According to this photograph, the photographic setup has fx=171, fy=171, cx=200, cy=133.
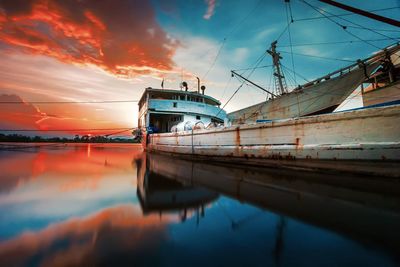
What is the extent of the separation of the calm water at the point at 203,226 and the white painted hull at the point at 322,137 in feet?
3.51

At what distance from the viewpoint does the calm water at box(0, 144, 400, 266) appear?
1502 mm

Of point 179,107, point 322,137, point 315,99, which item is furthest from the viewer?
point 179,107

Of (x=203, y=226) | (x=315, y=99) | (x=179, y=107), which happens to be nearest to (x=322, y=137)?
(x=203, y=226)

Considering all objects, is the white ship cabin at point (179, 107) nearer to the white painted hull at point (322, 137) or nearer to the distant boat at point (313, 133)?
A: the distant boat at point (313, 133)

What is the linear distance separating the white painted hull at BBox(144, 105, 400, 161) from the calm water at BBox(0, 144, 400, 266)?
3.51 feet

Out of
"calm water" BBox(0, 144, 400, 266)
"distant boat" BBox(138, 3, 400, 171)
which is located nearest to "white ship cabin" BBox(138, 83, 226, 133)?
"distant boat" BBox(138, 3, 400, 171)

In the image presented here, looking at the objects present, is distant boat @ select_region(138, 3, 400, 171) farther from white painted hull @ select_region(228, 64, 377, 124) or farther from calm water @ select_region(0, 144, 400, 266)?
calm water @ select_region(0, 144, 400, 266)

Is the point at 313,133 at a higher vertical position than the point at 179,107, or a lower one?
lower

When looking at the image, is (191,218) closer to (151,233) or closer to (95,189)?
(151,233)

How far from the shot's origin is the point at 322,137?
532 centimetres

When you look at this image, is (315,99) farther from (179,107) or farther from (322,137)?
(179,107)

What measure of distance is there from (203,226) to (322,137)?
5.03 m

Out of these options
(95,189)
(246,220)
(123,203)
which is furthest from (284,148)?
(95,189)

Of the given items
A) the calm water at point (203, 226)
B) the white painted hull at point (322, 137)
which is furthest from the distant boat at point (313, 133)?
the calm water at point (203, 226)
